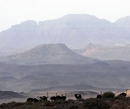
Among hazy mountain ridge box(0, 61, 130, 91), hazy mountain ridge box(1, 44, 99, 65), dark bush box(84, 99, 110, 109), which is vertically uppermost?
hazy mountain ridge box(1, 44, 99, 65)

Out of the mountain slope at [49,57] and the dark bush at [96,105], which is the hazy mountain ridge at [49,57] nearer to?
the mountain slope at [49,57]

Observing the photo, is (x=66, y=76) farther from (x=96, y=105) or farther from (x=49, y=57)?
(x=96, y=105)

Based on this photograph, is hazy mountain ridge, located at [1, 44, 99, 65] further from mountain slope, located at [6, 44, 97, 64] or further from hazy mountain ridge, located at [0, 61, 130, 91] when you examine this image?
hazy mountain ridge, located at [0, 61, 130, 91]

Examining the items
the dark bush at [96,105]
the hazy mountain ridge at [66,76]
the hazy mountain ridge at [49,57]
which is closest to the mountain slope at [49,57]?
the hazy mountain ridge at [49,57]

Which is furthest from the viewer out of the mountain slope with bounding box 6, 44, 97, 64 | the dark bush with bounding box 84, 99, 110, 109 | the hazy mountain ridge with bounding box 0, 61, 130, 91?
the mountain slope with bounding box 6, 44, 97, 64

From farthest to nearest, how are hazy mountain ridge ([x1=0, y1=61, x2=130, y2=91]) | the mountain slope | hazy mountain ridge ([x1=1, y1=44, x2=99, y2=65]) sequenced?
1. the mountain slope
2. hazy mountain ridge ([x1=1, y1=44, x2=99, y2=65])
3. hazy mountain ridge ([x1=0, y1=61, x2=130, y2=91])

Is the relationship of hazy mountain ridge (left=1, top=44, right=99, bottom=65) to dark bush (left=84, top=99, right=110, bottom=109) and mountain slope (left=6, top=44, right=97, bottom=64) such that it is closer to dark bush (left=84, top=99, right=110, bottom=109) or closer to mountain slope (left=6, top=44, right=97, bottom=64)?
mountain slope (left=6, top=44, right=97, bottom=64)

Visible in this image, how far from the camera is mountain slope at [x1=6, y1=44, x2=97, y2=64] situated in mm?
172375

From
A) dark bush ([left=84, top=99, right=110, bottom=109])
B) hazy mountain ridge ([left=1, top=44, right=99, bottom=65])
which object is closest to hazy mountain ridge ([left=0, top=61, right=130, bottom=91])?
hazy mountain ridge ([left=1, top=44, right=99, bottom=65])

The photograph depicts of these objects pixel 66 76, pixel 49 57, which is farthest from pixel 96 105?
pixel 49 57

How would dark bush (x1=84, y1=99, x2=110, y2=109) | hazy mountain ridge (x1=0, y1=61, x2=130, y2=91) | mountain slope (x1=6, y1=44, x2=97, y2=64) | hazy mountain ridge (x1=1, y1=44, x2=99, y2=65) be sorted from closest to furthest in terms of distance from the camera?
dark bush (x1=84, y1=99, x2=110, y2=109)
hazy mountain ridge (x1=0, y1=61, x2=130, y2=91)
hazy mountain ridge (x1=1, y1=44, x2=99, y2=65)
mountain slope (x1=6, y1=44, x2=97, y2=64)

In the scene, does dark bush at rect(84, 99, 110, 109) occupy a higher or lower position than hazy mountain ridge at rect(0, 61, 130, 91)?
lower

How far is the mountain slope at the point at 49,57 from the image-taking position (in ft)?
566

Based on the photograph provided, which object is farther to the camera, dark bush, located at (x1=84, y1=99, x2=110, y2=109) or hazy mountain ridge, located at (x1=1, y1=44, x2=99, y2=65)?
hazy mountain ridge, located at (x1=1, y1=44, x2=99, y2=65)
